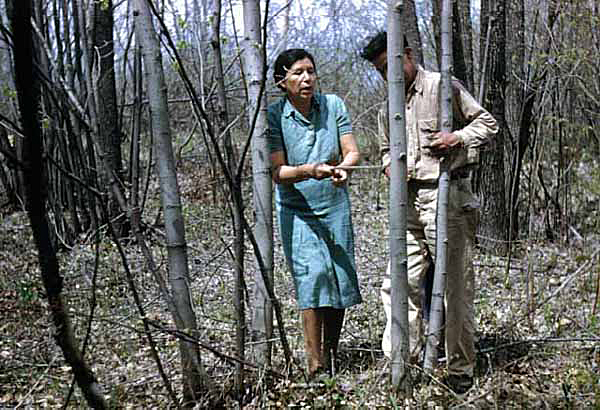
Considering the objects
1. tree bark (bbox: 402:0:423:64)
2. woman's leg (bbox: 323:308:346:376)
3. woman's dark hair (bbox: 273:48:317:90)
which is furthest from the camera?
tree bark (bbox: 402:0:423:64)

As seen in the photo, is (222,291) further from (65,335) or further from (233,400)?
(65,335)

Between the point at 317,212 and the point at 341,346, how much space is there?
3.44ft

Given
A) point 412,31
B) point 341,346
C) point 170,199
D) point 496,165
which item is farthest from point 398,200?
point 496,165

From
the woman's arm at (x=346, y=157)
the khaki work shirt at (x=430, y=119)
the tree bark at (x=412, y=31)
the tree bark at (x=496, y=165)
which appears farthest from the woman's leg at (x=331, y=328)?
the tree bark at (x=496, y=165)

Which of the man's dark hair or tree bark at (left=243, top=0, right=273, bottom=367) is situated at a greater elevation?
the man's dark hair

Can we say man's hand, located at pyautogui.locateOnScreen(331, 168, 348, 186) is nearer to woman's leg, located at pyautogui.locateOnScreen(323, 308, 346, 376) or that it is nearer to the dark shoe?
woman's leg, located at pyautogui.locateOnScreen(323, 308, 346, 376)

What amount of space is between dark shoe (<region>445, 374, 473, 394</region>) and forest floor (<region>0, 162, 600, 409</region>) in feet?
0.16

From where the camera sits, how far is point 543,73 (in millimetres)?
6754

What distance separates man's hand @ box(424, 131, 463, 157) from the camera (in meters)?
3.11

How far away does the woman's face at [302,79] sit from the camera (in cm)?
354

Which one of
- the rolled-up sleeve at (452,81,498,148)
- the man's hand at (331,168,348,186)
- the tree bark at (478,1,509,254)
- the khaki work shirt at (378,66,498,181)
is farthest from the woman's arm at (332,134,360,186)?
the tree bark at (478,1,509,254)

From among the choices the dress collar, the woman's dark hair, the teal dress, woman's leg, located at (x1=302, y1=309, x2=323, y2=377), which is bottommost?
woman's leg, located at (x1=302, y1=309, x2=323, y2=377)

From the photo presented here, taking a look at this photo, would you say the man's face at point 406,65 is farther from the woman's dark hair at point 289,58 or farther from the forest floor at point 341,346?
the forest floor at point 341,346

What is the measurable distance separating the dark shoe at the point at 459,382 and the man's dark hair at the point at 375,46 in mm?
1644
